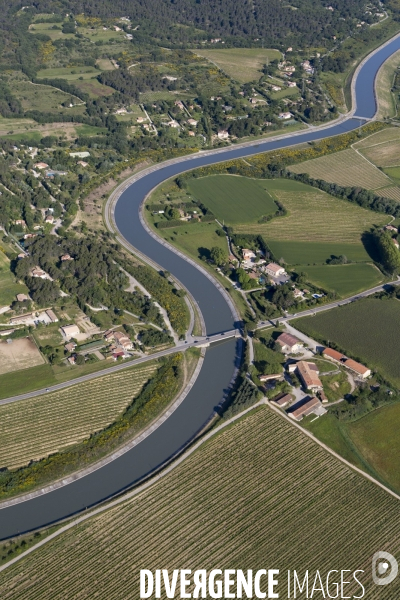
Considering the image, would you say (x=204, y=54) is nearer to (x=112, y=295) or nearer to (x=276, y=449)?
(x=112, y=295)

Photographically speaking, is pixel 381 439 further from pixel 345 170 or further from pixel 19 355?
pixel 345 170

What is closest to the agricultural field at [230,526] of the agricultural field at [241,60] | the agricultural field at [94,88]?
the agricultural field at [94,88]

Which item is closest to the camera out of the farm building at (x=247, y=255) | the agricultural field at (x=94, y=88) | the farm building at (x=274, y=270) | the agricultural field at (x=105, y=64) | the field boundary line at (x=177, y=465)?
the field boundary line at (x=177, y=465)

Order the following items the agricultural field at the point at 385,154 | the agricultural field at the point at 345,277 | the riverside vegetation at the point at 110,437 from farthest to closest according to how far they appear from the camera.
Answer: the agricultural field at the point at 385,154 < the agricultural field at the point at 345,277 < the riverside vegetation at the point at 110,437

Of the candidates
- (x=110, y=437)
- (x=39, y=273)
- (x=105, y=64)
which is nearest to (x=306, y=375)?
(x=110, y=437)

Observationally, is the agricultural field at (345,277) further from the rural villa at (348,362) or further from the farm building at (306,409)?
the farm building at (306,409)

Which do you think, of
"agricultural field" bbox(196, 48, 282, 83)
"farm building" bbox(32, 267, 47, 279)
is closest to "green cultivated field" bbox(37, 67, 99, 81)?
"agricultural field" bbox(196, 48, 282, 83)

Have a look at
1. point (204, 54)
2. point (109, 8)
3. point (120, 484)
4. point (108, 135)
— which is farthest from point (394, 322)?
point (109, 8)
